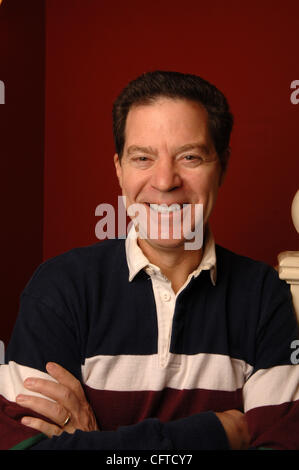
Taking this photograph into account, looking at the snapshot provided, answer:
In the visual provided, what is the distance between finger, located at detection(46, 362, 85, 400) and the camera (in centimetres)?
114

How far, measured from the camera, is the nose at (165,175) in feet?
3.97

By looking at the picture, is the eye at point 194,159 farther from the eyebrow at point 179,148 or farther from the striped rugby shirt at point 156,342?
the striped rugby shirt at point 156,342

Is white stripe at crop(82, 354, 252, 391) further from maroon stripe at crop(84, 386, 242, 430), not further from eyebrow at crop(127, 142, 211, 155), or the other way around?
eyebrow at crop(127, 142, 211, 155)

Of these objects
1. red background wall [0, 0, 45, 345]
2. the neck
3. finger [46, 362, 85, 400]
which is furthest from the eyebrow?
red background wall [0, 0, 45, 345]

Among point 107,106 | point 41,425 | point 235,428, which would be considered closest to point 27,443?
point 41,425

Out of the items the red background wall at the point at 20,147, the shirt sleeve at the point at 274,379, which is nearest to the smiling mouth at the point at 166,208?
the shirt sleeve at the point at 274,379

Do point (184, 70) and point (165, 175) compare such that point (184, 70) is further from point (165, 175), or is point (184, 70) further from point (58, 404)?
point (58, 404)

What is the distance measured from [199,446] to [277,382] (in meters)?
0.24

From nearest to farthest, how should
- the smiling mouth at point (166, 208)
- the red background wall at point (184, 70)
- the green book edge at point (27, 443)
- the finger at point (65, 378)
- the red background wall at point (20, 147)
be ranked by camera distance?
1. the green book edge at point (27, 443)
2. the finger at point (65, 378)
3. the smiling mouth at point (166, 208)
4. the red background wall at point (20, 147)
5. the red background wall at point (184, 70)

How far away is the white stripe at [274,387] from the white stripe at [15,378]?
0.44 meters

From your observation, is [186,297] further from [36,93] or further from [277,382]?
[36,93]

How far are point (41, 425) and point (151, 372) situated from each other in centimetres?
26

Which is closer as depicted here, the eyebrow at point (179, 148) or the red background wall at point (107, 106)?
the eyebrow at point (179, 148)

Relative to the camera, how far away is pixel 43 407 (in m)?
1.11
